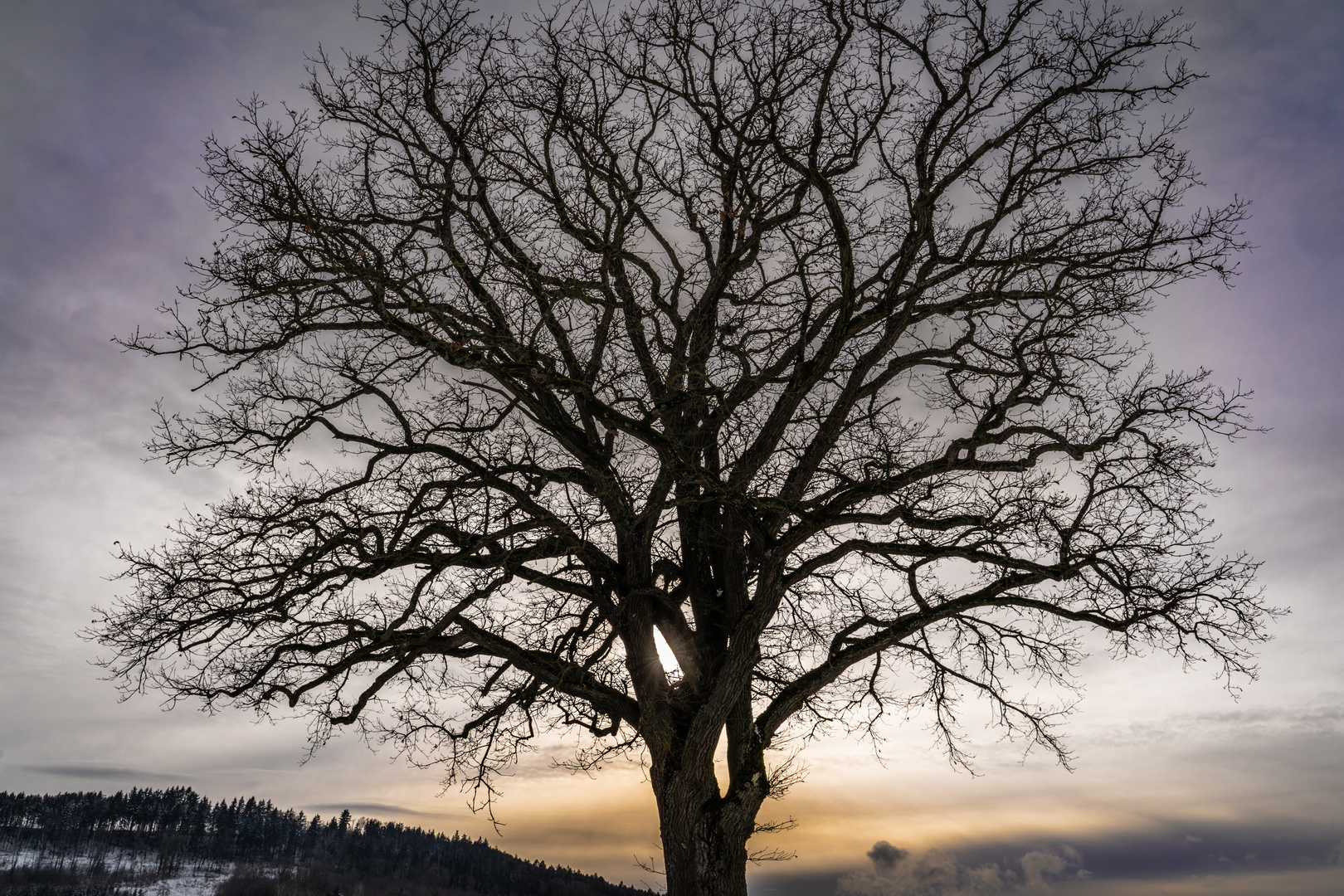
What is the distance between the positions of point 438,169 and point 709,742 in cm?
660

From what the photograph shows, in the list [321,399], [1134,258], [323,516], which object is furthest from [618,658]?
[1134,258]

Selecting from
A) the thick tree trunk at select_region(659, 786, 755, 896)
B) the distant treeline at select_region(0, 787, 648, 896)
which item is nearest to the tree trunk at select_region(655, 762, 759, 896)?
the thick tree trunk at select_region(659, 786, 755, 896)

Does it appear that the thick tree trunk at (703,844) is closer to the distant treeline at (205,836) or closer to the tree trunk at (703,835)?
the tree trunk at (703,835)

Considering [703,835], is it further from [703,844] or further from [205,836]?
[205,836]

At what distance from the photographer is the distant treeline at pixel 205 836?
254 ft

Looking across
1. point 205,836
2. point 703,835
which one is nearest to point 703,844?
point 703,835

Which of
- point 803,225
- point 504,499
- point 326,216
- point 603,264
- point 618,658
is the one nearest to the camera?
point 326,216

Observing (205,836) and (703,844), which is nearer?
(703,844)

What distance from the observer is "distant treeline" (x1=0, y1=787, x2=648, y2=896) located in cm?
7750

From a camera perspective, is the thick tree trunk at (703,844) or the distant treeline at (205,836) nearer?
the thick tree trunk at (703,844)

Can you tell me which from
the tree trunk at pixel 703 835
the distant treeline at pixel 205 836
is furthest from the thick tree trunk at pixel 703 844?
the distant treeline at pixel 205 836

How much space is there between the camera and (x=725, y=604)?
8383 millimetres

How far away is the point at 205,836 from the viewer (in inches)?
3324

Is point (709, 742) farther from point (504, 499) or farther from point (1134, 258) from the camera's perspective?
point (1134, 258)
